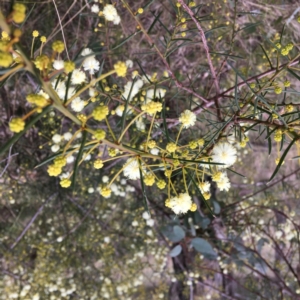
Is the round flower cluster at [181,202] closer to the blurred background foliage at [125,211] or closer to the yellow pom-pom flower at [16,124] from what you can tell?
the yellow pom-pom flower at [16,124]

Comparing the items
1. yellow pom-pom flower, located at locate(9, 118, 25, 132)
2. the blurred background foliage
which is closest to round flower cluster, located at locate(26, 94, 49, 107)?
yellow pom-pom flower, located at locate(9, 118, 25, 132)

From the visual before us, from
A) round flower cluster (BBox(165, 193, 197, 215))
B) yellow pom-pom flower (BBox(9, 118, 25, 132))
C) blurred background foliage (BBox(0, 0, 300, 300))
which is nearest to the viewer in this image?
yellow pom-pom flower (BBox(9, 118, 25, 132))

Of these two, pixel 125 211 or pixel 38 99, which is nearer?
pixel 38 99

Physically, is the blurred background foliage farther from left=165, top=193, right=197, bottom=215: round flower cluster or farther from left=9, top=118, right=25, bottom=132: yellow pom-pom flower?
left=9, top=118, right=25, bottom=132: yellow pom-pom flower

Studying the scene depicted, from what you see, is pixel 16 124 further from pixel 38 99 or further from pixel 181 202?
pixel 181 202

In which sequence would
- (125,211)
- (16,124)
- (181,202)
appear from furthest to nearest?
(125,211), (181,202), (16,124)

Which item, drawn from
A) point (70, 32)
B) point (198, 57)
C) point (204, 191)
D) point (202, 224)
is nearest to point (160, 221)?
point (202, 224)

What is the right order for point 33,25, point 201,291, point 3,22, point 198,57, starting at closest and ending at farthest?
A: 1. point 3,22
2. point 33,25
3. point 198,57
4. point 201,291

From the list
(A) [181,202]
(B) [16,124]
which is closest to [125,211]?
(A) [181,202]

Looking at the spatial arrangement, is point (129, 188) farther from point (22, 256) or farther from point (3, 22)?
point (3, 22)

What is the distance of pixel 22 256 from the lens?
2.43 meters

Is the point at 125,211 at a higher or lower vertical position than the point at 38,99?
higher

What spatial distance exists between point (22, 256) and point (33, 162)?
82 cm

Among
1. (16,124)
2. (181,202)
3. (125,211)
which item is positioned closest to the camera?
(16,124)
